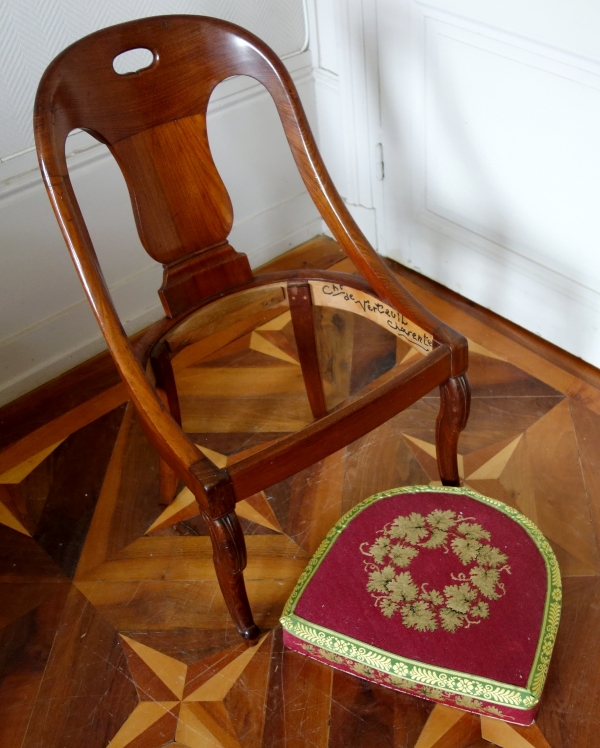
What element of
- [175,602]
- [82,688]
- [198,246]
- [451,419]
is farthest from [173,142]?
[82,688]

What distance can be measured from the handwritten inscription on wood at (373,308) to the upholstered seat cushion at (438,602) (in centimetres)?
24

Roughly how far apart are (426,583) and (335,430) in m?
0.26

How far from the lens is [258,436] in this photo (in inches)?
61.2

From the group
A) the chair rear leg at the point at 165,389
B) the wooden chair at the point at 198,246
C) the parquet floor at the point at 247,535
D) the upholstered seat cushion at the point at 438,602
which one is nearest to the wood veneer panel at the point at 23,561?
the parquet floor at the point at 247,535

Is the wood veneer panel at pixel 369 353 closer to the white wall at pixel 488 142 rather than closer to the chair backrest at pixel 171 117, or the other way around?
the white wall at pixel 488 142

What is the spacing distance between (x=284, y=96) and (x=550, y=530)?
81 cm

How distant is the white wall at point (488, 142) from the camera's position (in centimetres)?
134

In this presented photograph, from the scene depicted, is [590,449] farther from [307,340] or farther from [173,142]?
[173,142]

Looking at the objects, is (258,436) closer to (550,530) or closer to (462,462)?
(462,462)

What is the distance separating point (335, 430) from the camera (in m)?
1.03

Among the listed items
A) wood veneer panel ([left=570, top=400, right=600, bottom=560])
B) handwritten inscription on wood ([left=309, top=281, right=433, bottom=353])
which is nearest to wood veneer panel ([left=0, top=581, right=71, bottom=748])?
handwritten inscription on wood ([left=309, top=281, right=433, bottom=353])

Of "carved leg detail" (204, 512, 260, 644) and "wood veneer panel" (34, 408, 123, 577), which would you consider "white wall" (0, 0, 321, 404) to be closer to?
"wood veneer panel" (34, 408, 123, 577)

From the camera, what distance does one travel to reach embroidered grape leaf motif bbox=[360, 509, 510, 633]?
1058 mm

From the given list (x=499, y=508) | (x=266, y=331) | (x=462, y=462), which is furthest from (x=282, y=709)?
(x=266, y=331)
